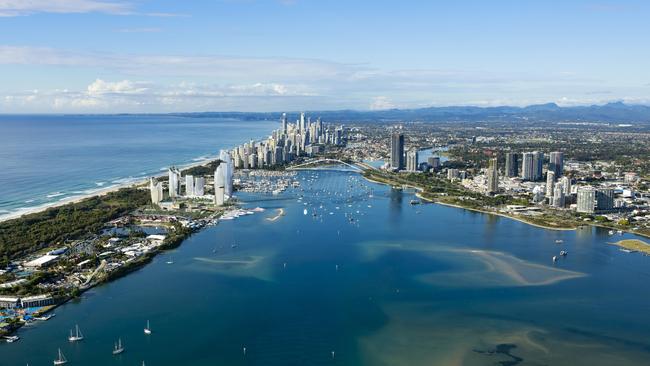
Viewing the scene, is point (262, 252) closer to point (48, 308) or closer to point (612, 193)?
point (48, 308)

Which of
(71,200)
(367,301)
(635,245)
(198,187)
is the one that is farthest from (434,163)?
(367,301)

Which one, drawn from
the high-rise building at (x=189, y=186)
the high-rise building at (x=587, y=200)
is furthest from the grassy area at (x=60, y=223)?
the high-rise building at (x=587, y=200)

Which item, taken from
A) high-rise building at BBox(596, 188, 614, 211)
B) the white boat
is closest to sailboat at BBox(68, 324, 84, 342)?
the white boat

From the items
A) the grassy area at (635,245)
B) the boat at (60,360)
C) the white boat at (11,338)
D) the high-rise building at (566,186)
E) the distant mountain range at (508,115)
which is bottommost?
the boat at (60,360)

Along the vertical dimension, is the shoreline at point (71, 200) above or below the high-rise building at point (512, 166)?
Result: below

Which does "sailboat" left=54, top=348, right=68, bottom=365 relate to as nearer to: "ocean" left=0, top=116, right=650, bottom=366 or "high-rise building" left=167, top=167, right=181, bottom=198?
"ocean" left=0, top=116, right=650, bottom=366

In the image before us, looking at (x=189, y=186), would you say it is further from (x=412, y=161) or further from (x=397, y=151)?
(x=397, y=151)

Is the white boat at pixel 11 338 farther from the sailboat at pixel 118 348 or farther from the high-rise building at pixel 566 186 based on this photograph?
the high-rise building at pixel 566 186

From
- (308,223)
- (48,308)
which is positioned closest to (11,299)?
(48,308)
